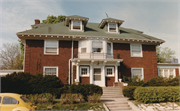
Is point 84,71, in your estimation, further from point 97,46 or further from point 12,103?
point 12,103

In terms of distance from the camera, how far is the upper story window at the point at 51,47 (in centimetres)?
1811

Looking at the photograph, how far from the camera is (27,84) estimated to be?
13125mm

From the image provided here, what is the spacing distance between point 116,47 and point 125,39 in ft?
5.01

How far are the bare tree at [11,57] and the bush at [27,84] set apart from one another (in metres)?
24.9

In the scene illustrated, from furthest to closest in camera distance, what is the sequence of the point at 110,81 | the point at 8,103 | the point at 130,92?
the point at 110,81 → the point at 130,92 → the point at 8,103

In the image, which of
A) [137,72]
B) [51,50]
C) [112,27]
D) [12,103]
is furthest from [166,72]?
[12,103]

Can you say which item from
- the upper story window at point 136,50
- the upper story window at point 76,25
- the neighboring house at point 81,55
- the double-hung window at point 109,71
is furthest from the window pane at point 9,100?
the upper story window at point 136,50

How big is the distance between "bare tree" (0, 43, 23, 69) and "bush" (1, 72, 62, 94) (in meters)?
24.9

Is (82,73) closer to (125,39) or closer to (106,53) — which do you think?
(106,53)

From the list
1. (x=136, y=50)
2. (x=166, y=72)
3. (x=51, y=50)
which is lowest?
(x=166, y=72)

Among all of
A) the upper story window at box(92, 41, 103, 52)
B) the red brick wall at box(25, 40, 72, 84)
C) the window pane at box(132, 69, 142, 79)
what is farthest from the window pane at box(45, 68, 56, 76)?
the window pane at box(132, 69, 142, 79)

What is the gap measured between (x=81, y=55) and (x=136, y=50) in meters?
7.63

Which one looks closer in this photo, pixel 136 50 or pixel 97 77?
pixel 97 77

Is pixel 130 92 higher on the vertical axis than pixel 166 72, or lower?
lower
